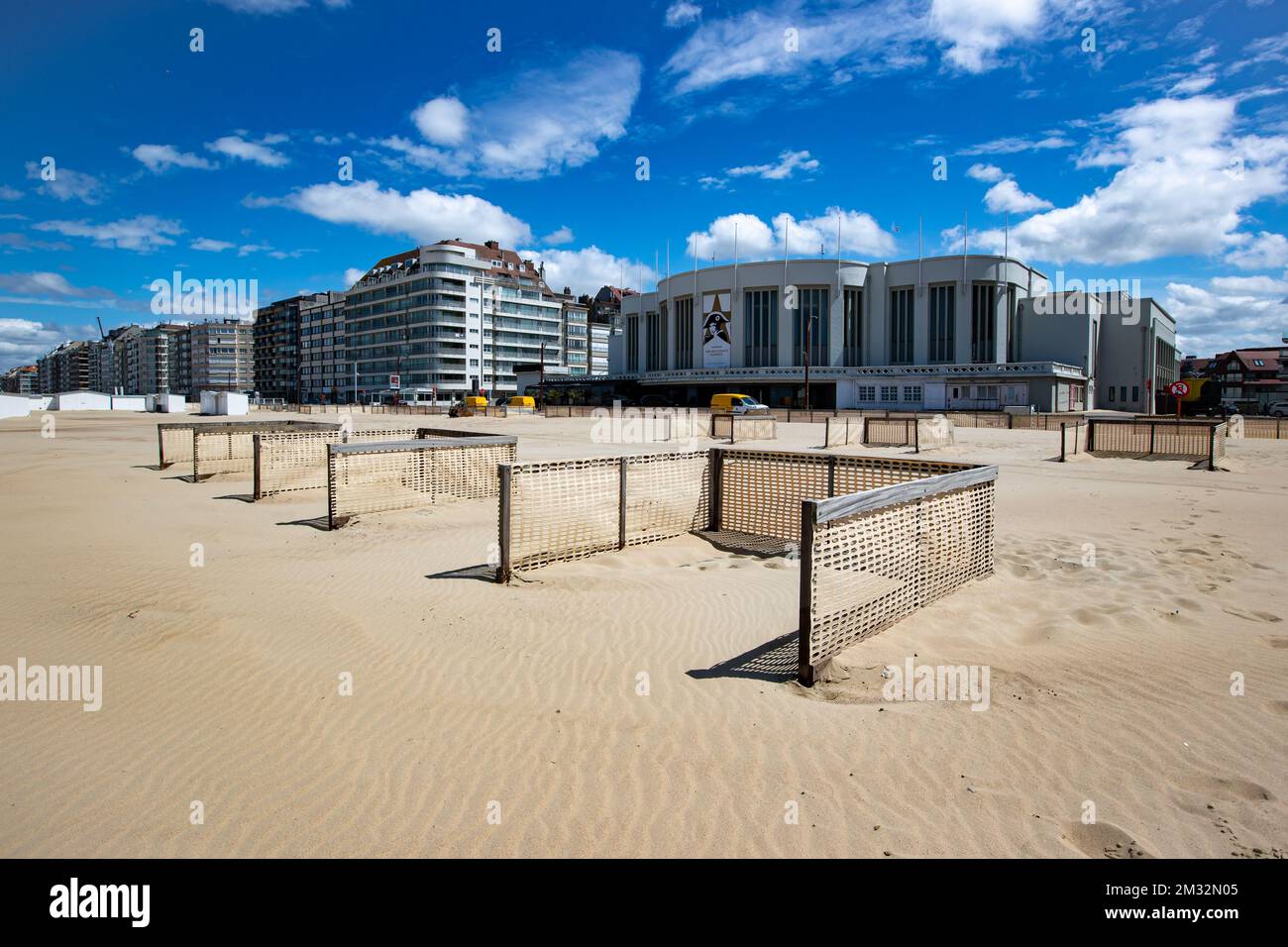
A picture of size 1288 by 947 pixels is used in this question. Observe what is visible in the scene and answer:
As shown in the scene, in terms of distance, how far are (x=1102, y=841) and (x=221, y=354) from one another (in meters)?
223

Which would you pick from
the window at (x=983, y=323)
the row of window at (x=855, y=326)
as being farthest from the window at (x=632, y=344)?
the window at (x=983, y=323)

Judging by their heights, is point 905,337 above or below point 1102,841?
above

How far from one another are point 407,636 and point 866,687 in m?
3.98

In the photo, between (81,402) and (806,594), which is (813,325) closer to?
(806,594)

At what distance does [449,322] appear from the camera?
12238 centimetres

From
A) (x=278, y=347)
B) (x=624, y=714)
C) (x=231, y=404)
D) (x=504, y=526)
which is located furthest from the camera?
(x=278, y=347)

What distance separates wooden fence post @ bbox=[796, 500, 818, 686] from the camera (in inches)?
208

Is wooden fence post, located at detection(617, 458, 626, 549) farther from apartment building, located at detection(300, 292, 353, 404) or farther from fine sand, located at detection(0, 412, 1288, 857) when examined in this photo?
apartment building, located at detection(300, 292, 353, 404)

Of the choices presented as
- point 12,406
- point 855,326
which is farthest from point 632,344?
point 12,406

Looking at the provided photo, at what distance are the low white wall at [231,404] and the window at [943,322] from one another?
7270 centimetres

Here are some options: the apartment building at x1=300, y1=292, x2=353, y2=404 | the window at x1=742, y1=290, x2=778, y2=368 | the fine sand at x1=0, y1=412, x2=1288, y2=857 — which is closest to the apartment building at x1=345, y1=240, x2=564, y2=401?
the apartment building at x1=300, y1=292, x2=353, y2=404

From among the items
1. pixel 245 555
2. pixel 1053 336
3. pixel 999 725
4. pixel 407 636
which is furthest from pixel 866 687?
pixel 1053 336

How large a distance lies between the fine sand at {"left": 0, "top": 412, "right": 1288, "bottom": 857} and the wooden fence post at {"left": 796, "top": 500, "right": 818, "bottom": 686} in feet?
0.55

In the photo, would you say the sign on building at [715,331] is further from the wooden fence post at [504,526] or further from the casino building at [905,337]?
the wooden fence post at [504,526]
